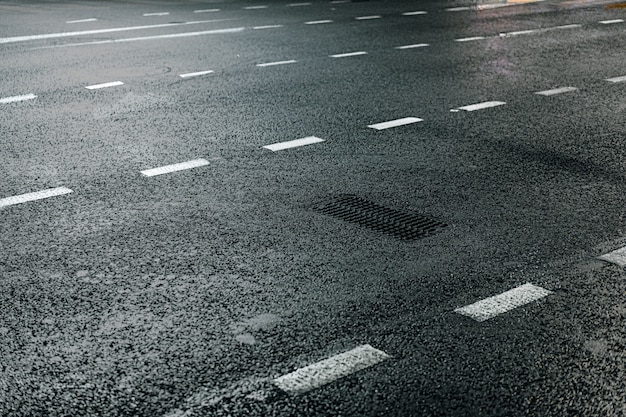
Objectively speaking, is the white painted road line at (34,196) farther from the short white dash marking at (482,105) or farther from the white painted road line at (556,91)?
the white painted road line at (556,91)

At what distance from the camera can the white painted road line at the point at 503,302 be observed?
4.68 m

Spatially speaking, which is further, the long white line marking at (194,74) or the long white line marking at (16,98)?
the long white line marking at (194,74)

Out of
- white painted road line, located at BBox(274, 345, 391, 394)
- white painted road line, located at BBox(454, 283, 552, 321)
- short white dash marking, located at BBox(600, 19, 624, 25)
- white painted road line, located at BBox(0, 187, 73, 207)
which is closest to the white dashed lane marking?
white painted road line, located at BBox(0, 187, 73, 207)

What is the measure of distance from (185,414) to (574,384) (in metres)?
1.65

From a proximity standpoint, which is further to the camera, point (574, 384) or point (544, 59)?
point (544, 59)

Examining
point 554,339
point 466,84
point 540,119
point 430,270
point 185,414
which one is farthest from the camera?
point 466,84

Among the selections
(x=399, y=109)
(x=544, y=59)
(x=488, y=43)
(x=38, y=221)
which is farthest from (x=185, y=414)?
(x=488, y=43)

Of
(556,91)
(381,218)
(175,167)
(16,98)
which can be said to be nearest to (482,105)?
(556,91)

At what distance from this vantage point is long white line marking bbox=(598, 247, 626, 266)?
17.4ft

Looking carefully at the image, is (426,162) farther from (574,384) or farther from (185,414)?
(185,414)

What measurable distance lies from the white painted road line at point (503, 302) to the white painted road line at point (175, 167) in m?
3.22

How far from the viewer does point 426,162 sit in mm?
7441

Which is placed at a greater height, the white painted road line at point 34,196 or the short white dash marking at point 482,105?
the short white dash marking at point 482,105

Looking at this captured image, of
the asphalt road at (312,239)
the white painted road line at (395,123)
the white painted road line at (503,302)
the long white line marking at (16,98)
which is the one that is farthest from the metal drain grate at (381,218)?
the long white line marking at (16,98)
